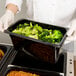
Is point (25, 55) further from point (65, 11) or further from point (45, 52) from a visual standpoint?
point (65, 11)

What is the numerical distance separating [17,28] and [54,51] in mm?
338

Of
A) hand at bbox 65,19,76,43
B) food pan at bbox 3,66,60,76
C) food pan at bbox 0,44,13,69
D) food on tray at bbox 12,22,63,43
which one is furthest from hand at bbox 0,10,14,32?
hand at bbox 65,19,76,43

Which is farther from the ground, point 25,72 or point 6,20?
point 6,20

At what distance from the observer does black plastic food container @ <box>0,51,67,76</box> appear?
124cm

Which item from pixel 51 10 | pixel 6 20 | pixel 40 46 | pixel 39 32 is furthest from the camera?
pixel 51 10

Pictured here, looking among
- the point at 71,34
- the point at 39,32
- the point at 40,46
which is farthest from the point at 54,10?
the point at 40,46

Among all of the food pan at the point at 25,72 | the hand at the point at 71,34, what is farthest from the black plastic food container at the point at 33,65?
the hand at the point at 71,34

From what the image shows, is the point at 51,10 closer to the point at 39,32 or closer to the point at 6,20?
the point at 6,20

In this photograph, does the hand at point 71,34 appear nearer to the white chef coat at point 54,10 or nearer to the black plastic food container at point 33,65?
the black plastic food container at point 33,65

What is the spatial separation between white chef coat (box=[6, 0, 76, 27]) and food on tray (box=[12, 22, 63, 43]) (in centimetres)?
53

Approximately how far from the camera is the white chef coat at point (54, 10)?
1.84 metres

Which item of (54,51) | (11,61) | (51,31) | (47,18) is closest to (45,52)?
(54,51)

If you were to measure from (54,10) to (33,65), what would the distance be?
2.37ft

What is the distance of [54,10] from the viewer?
6.11ft
